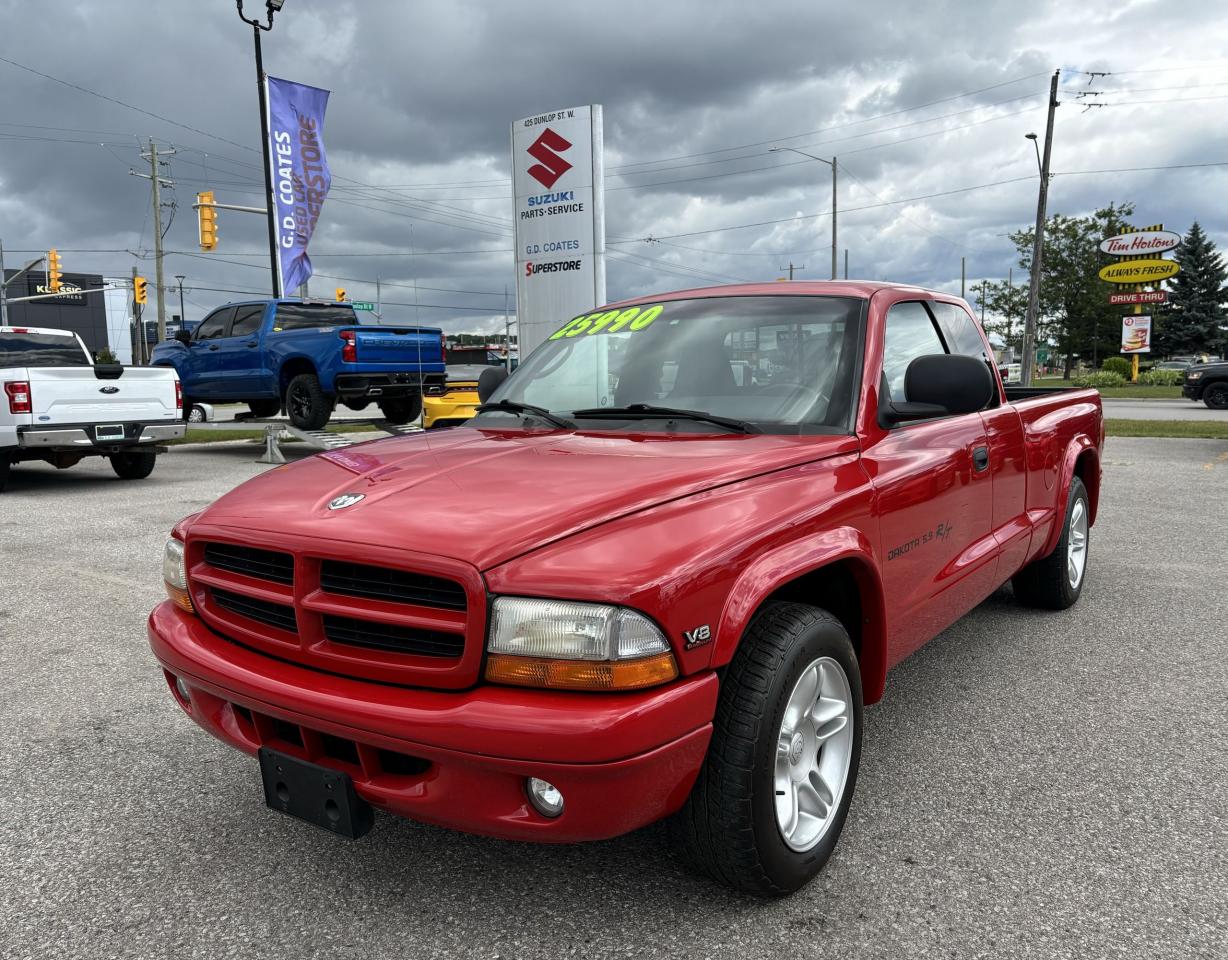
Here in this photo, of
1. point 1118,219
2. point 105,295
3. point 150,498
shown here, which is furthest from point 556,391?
point 105,295

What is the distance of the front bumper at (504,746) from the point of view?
6.28ft

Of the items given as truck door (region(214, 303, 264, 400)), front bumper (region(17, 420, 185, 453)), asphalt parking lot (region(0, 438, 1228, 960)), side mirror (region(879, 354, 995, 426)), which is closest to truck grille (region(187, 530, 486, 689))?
asphalt parking lot (region(0, 438, 1228, 960))

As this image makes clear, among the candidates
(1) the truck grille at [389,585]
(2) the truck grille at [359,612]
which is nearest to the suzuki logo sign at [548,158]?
(2) the truck grille at [359,612]

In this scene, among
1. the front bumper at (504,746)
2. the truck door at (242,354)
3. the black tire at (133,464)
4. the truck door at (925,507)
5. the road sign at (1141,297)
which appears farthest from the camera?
the road sign at (1141,297)

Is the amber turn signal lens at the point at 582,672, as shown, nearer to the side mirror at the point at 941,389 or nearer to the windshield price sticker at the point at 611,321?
the side mirror at the point at 941,389

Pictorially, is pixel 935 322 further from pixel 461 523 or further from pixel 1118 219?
pixel 1118 219

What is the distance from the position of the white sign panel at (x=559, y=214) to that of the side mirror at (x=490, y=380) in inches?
311

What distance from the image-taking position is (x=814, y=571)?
258 centimetres

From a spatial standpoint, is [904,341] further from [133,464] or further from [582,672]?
[133,464]

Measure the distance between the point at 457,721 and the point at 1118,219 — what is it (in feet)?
→ 182

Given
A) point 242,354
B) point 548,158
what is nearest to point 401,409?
point 242,354

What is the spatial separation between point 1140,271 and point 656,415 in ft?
152

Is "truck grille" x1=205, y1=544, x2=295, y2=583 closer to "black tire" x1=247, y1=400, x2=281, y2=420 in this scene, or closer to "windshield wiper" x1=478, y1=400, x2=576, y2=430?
"windshield wiper" x1=478, y1=400, x2=576, y2=430

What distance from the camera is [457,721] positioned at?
6.42 ft
